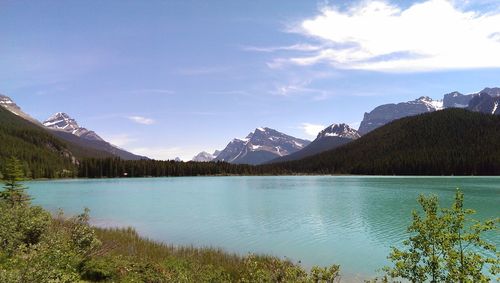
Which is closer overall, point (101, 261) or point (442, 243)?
point (442, 243)

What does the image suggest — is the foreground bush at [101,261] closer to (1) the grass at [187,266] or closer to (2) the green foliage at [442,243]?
(1) the grass at [187,266]

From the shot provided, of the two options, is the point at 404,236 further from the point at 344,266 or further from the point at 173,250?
the point at 173,250

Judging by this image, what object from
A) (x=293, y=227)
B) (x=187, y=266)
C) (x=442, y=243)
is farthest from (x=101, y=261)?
(x=293, y=227)

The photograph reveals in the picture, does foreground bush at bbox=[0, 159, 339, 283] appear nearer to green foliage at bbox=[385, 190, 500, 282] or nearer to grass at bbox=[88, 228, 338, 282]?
grass at bbox=[88, 228, 338, 282]

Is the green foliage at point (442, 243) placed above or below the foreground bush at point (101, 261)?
above

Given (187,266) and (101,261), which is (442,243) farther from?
(101,261)

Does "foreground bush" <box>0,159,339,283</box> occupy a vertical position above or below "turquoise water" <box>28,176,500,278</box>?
above

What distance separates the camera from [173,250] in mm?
30734

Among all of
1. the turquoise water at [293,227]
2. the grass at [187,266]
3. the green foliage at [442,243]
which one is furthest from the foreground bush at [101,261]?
the turquoise water at [293,227]

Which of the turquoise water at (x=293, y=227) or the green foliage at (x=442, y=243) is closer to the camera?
the green foliage at (x=442, y=243)

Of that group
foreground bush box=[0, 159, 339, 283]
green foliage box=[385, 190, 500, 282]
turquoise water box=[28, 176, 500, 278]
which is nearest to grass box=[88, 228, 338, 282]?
foreground bush box=[0, 159, 339, 283]

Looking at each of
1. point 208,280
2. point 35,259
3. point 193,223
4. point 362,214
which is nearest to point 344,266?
point 208,280

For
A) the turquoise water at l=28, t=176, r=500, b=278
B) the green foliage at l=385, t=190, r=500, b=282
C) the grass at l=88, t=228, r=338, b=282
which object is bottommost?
the turquoise water at l=28, t=176, r=500, b=278

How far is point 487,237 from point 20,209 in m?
42.2
